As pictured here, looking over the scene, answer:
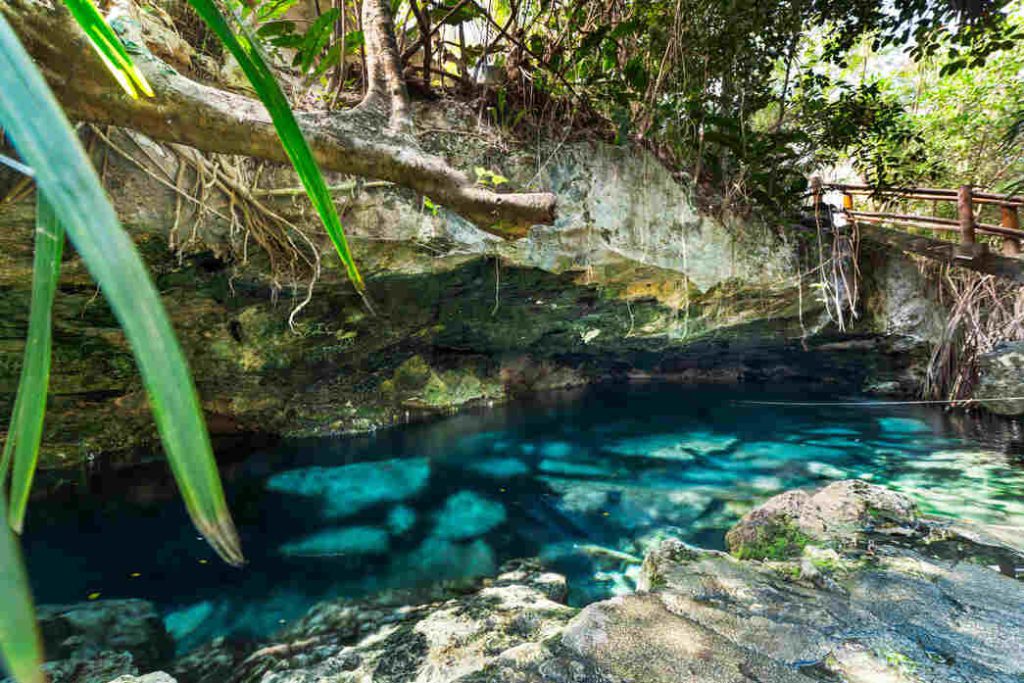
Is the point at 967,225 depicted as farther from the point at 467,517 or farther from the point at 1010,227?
the point at 467,517

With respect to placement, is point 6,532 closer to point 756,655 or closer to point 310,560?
point 756,655

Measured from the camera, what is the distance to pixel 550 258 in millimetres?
3861

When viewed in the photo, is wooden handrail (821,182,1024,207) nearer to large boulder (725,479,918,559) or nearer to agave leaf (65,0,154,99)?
large boulder (725,479,918,559)

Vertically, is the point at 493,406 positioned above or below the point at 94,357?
below

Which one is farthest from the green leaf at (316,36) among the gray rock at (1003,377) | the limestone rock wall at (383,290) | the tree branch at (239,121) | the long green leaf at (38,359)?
the gray rock at (1003,377)

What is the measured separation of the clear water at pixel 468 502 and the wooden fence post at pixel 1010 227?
174 centimetres

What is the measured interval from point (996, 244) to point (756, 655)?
6161 mm

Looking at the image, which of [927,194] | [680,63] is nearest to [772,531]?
[680,63]

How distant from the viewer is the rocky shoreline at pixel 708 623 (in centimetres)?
121

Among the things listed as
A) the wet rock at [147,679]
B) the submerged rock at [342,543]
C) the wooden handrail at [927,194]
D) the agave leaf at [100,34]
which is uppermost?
the wooden handrail at [927,194]

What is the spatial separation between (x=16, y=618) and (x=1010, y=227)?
5.92 metres

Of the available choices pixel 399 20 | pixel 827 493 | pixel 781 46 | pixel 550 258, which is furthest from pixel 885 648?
pixel 399 20

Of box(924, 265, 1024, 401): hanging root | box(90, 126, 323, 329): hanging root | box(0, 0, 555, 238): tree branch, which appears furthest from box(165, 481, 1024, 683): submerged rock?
box(924, 265, 1024, 401): hanging root

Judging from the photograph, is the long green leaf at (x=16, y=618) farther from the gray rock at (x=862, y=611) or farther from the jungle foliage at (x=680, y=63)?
the jungle foliage at (x=680, y=63)
